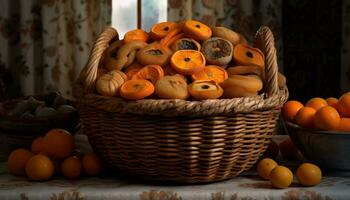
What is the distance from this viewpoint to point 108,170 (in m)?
0.86

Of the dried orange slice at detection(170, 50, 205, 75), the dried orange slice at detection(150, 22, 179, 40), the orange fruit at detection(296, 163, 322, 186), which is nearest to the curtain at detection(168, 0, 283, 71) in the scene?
the dried orange slice at detection(150, 22, 179, 40)

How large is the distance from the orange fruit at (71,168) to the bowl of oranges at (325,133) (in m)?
0.40

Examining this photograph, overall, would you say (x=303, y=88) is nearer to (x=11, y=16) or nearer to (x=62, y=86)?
(x=62, y=86)

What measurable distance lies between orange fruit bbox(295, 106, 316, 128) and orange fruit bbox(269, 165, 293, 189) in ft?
0.40

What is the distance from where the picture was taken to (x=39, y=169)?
775 mm

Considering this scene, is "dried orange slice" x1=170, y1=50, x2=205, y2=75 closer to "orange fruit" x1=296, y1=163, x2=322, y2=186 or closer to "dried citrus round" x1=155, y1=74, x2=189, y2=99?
"dried citrus round" x1=155, y1=74, x2=189, y2=99

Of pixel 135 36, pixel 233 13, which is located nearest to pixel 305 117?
pixel 135 36

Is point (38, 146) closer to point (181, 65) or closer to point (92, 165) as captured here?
point (92, 165)

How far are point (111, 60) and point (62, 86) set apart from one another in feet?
5.66

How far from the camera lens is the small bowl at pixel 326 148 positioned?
0.79 meters

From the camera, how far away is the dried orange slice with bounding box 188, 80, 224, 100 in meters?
0.72

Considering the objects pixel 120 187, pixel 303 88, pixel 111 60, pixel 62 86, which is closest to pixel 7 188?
pixel 120 187

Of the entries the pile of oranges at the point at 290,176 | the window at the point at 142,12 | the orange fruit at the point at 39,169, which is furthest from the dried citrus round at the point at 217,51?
the window at the point at 142,12

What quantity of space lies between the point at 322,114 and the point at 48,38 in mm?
1914
